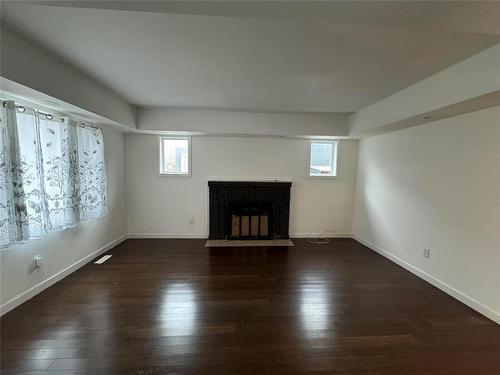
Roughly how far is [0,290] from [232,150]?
11.7ft

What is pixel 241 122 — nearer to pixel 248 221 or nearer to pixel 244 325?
pixel 248 221

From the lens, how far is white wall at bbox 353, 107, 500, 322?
7.49 feet

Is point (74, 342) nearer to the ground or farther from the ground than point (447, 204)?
nearer to the ground

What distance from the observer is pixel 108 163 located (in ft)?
12.7

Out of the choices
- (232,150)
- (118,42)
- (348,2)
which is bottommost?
(232,150)

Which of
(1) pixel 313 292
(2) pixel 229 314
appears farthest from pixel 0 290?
(1) pixel 313 292

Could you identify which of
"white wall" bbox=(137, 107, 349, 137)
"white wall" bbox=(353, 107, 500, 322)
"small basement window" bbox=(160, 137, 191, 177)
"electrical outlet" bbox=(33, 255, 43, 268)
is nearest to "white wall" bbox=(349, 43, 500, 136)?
"white wall" bbox=(353, 107, 500, 322)

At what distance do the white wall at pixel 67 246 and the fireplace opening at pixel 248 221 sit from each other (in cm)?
209

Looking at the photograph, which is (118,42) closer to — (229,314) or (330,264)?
(229,314)

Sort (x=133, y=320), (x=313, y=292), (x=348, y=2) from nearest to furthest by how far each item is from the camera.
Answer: (x=348, y=2) < (x=133, y=320) < (x=313, y=292)

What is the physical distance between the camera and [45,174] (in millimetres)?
2512

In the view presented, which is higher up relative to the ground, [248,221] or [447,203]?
[447,203]

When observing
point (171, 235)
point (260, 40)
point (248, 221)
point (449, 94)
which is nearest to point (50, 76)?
point (260, 40)

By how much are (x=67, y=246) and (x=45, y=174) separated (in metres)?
1.01
